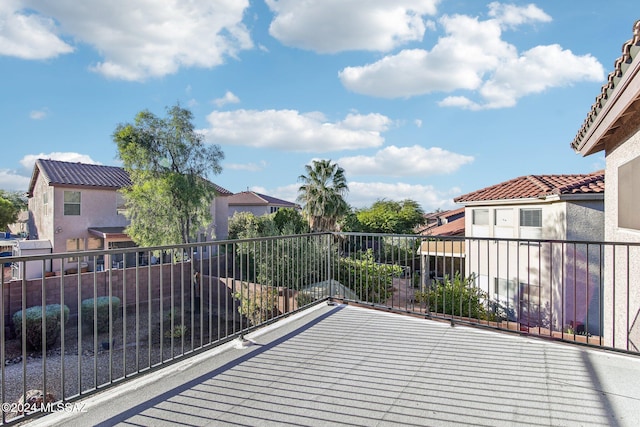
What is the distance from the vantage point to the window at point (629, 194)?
3.49 m

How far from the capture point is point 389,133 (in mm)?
15195

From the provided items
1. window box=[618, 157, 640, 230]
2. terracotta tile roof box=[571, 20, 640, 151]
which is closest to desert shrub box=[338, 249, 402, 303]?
window box=[618, 157, 640, 230]

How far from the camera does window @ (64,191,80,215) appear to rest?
15.8 m

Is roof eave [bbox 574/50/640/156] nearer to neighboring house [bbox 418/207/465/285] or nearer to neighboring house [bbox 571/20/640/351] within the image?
neighboring house [bbox 571/20/640/351]

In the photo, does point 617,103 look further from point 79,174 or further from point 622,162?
point 79,174

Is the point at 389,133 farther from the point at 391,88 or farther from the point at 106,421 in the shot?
the point at 106,421

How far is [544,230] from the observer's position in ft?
33.3

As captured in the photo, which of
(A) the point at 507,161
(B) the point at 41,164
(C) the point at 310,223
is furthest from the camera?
(C) the point at 310,223

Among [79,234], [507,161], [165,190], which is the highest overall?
[507,161]

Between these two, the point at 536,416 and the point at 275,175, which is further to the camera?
the point at 275,175

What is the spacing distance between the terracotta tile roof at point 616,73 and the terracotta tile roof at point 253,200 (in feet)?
90.7

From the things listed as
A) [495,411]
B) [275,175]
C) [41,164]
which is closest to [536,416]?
[495,411]

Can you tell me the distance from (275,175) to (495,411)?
14993mm

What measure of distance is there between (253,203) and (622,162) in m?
28.5
